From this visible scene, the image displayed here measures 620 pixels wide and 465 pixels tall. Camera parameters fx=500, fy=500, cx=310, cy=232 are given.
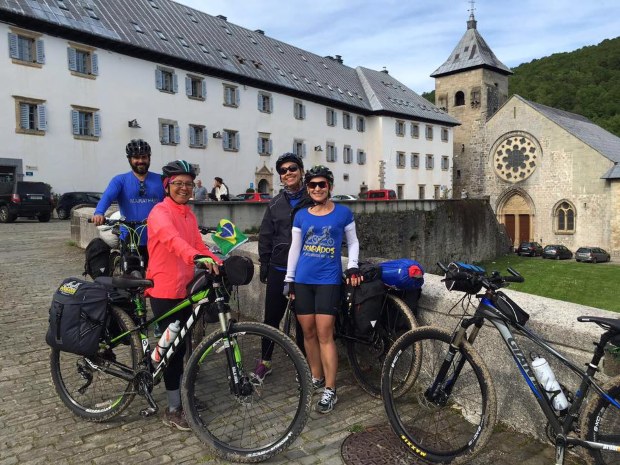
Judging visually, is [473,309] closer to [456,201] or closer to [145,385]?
[145,385]

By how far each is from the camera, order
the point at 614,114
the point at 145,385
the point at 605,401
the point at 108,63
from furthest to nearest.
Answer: the point at 614,114 → the point at 108,63 → the point at 145,385 → the point at 605,401

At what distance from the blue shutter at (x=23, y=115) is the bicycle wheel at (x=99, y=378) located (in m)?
25.4

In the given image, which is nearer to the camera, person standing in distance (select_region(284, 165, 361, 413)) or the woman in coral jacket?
the woman in coral jacket

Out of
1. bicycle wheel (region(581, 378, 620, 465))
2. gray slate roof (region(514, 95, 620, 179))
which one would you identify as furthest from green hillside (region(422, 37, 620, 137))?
bicycle wheel (region(581, 378, 620, 465))

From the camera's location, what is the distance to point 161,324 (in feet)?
12.0

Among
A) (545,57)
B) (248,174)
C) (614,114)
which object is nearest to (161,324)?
(248,174)

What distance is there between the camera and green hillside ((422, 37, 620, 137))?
66.2 metres

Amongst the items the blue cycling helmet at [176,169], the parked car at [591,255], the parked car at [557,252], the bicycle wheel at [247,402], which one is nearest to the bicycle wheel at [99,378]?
the bicycle wheel at [247,402]

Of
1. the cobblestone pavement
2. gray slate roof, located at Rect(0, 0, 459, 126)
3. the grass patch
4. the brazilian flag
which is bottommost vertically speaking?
the grass patch

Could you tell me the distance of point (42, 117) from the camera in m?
25.7

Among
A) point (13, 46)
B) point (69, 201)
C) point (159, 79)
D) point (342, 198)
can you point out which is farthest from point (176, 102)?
point (342, 198)

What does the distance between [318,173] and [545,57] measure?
311 feet

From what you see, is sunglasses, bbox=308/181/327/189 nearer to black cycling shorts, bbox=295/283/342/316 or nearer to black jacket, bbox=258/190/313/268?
black jacket, bbox=258/190/313/268

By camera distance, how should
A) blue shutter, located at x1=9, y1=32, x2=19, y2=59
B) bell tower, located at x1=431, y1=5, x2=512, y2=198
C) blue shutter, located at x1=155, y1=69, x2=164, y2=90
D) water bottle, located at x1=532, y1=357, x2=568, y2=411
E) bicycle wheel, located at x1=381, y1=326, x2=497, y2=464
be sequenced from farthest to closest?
bell tower, located at x1=431, y1=5, x2=512, y2=198, blue shutter, located at x1=155, y1=69, x2=164, y2=90, blue shutter, located at x1=9, y1=32, x2=19, y2=59, bicycle wheel, located at x1=381, y1=326, x2=497, y2=464, water bottle, located at x1=532, y1=357, x2=568, y2=411
